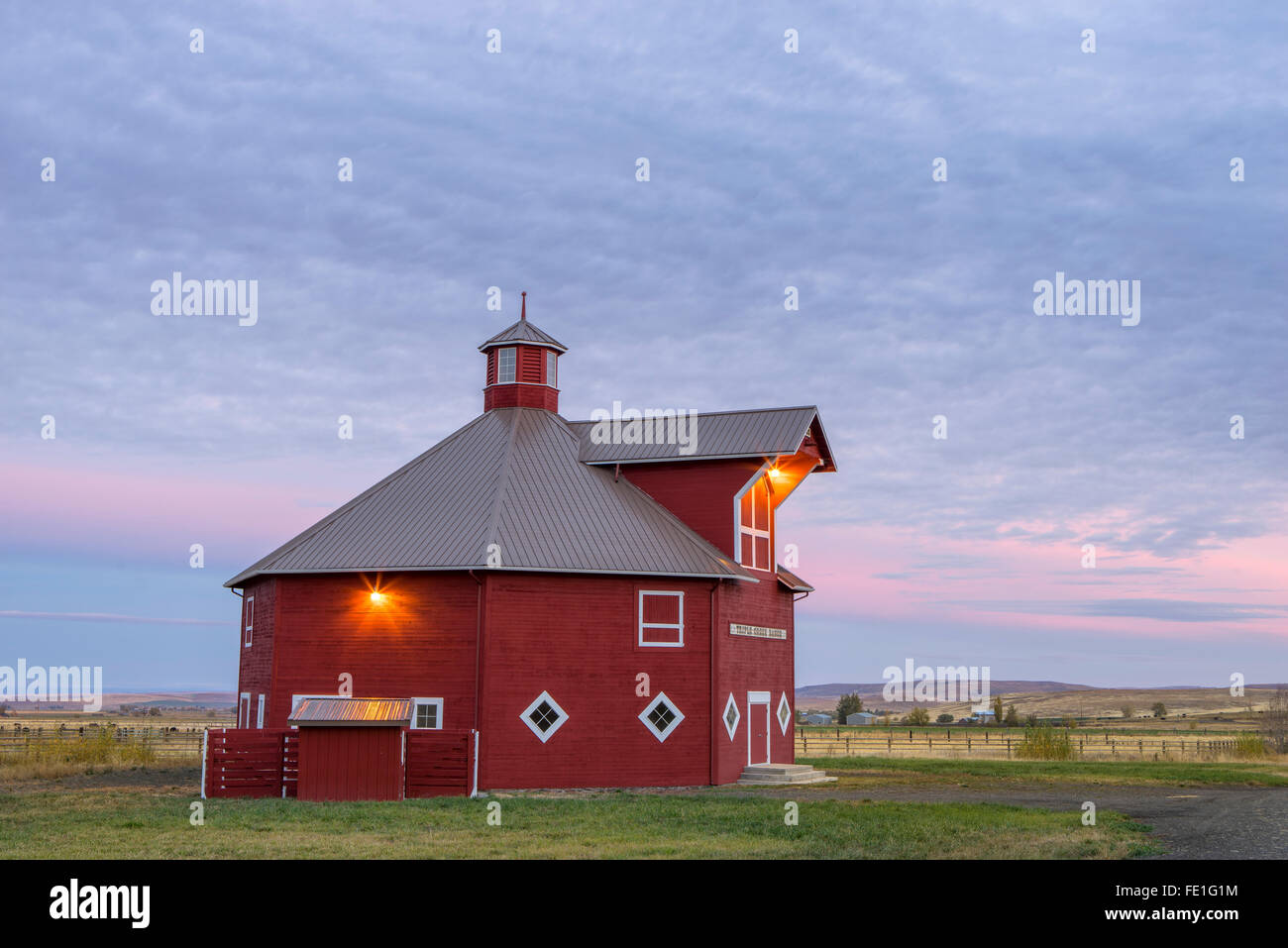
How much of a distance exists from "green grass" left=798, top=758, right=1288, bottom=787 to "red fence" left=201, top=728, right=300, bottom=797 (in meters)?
13.9

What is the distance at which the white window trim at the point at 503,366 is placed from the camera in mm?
32844

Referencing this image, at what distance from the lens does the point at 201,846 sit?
14805 mm

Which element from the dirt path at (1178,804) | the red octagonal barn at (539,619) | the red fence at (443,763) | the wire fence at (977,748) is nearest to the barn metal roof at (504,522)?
the red octagonal barn at (539,619)

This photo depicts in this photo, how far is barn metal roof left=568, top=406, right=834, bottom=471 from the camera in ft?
97.3

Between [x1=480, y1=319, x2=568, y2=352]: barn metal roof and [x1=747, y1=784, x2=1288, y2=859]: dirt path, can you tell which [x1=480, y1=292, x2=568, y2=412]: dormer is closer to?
[x1=480, y1=319, x2=568, y2=352]: barn metal roof

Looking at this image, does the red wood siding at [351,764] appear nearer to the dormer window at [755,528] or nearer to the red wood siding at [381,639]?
the red wood siding at [381,639]

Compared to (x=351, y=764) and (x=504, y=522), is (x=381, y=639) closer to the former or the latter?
(x=504, y=522)

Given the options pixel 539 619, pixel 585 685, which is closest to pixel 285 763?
pixel 539 619

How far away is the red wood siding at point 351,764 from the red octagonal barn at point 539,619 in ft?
1.90

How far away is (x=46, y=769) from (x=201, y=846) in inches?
714

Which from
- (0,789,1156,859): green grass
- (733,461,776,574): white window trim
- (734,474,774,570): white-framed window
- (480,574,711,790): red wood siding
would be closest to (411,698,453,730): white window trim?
(480,574,711,790): red wood siding

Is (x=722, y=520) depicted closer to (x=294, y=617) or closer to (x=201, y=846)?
(x=294, y=617)

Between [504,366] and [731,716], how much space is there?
38.7 feet
